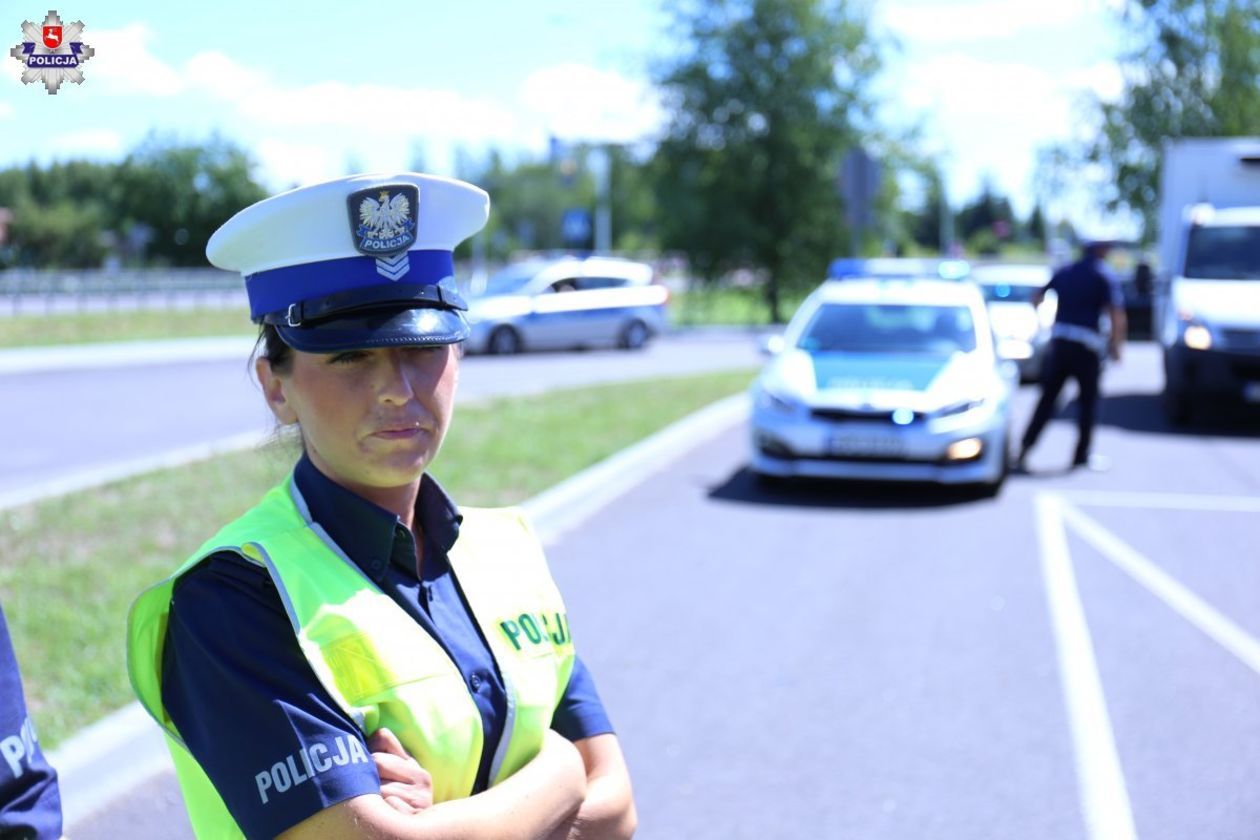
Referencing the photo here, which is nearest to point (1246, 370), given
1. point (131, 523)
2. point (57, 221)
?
point (131, 523)

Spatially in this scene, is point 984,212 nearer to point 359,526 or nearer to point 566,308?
point 566,308

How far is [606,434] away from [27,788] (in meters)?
11.5

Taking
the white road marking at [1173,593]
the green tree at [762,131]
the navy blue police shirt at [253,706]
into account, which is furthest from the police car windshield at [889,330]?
the green tree at [762,131]

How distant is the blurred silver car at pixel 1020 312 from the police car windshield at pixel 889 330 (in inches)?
274

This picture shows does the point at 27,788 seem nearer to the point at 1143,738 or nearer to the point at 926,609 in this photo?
the point at 1143,738

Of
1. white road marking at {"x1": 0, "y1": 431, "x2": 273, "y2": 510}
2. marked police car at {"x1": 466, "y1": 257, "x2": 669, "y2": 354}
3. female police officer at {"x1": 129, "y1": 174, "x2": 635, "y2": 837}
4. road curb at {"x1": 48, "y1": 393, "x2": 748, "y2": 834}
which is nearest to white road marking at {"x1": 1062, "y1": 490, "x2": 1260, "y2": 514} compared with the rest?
road curb at {"x1": 48, "y1": 393, "x2": 748, "y2": 834}

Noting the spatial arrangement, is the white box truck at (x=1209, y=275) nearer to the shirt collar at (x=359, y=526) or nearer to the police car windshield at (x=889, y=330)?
the police car windshield at (x=889, y=330)

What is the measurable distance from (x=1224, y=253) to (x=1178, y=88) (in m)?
22.3

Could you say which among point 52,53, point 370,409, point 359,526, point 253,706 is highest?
point 52,53

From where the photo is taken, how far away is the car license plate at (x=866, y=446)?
1000cm

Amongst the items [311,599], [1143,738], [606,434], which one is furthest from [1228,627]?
[606,434]

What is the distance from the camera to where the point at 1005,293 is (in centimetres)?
2125

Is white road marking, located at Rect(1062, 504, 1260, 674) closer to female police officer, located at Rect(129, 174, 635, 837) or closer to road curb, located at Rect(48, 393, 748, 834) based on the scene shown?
road curb, located at Rect(48, 393, 748, 834)

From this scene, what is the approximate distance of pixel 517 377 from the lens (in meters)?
21.5
